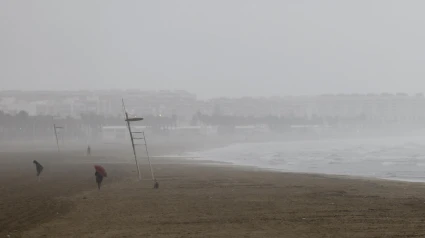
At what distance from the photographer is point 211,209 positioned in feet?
54.6

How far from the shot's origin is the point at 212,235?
498 inches

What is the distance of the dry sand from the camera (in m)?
13.2

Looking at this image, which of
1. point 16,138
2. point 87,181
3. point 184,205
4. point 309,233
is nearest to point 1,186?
point 87,181

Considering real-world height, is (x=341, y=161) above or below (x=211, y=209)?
below

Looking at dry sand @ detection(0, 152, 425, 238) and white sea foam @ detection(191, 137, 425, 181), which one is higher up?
dry sand @ detection(0, 152, 425, 238)

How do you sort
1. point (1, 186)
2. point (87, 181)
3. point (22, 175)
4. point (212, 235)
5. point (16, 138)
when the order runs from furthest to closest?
1. point (16, 138)
2. point (22, 175)
3. point (87, 181)
4. point (1, 186)
5. point (212, 235)

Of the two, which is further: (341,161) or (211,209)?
(341,161)

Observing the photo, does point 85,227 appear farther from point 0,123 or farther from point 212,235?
point 0,123

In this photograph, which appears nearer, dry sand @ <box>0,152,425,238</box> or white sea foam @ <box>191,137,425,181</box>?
dry sand @ <box>0,152,425,238</box>

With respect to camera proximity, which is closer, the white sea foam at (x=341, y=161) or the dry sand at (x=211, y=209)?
the dry sand at (x=211, y=209)

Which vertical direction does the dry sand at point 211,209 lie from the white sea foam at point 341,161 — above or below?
above

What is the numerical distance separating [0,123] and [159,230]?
10499 centimetres

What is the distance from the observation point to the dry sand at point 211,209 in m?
13.2

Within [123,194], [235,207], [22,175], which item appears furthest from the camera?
[22,175]
